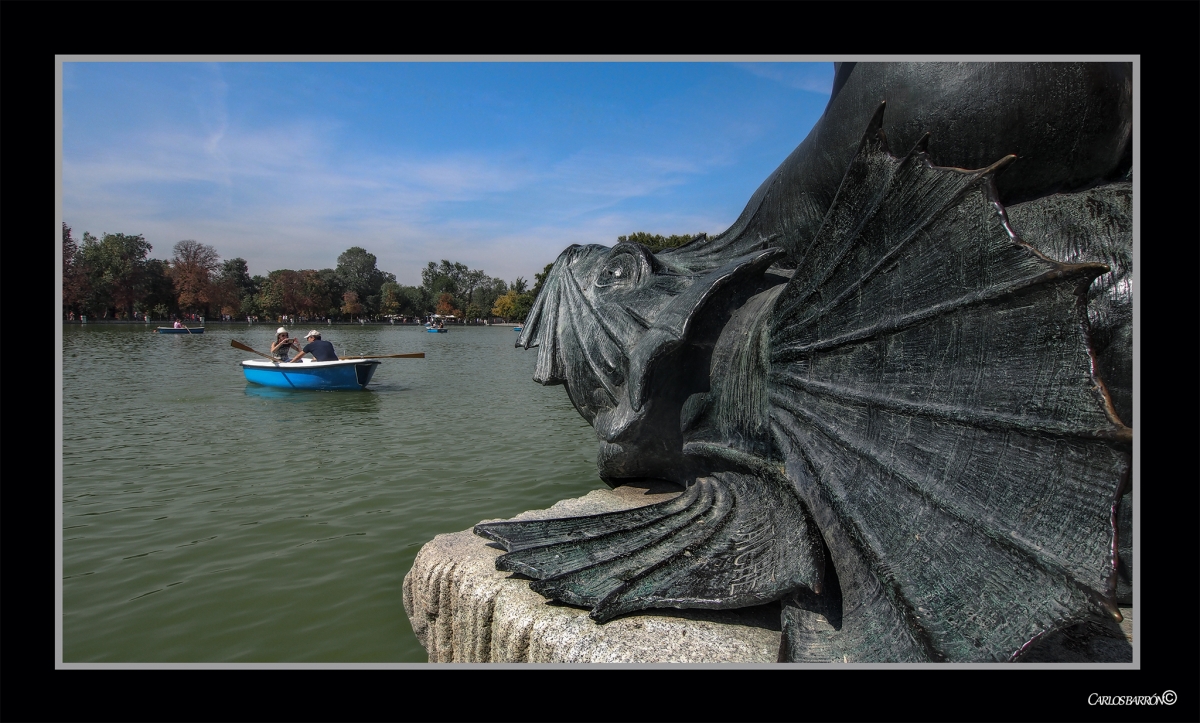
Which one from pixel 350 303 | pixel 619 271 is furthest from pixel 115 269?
pixel 619 271

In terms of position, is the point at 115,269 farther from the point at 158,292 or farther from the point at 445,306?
the point at 445,306

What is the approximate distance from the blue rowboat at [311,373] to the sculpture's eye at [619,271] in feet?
35.9

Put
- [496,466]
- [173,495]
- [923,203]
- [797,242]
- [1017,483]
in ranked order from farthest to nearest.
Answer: [496,466]
[173,495]
[797,242]
[923,203]
[1017,483]

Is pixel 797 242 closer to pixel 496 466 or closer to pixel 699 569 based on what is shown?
pixel 699 569

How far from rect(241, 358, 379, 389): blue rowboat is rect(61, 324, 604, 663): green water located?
60.9 inches

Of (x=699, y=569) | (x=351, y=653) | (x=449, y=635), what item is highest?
(x=699, y=569)

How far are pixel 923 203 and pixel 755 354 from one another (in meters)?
0.81

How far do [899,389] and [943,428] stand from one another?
17 centimetres

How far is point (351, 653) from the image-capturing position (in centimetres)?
309

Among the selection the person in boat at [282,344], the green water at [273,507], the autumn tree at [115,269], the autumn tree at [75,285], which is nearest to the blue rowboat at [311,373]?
the person in boat at [282,344]

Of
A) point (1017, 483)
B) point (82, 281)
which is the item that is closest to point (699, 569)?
point (1017, 483)

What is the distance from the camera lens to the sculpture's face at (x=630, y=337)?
2.58m

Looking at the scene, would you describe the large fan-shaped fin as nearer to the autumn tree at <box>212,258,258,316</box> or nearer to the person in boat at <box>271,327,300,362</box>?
the person in boat at <box>271,327,300,362</box>

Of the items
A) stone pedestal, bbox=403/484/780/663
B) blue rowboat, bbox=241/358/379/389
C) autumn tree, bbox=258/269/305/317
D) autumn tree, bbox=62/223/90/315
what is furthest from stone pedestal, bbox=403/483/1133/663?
autumn tree, bbox=258/269/305/317
